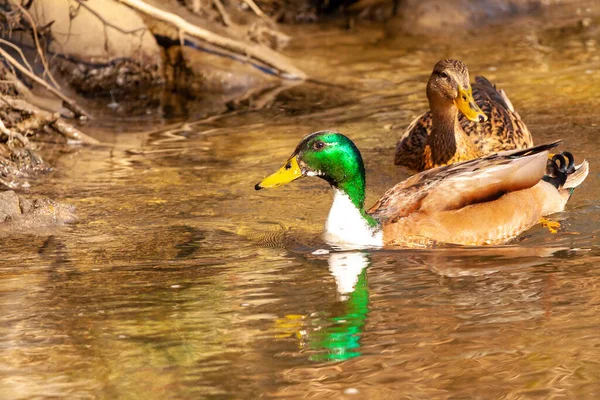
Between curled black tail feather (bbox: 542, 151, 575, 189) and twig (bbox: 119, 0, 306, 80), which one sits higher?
twig (bbox: 119, 0, 306, 80)

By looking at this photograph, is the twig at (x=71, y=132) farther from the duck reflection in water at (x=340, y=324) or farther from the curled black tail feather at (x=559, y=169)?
the duck reflection in water at (x=340, y=324)

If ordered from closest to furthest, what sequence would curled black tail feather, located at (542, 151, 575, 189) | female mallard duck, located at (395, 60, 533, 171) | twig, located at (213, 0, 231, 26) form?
1. curled black tail feather, located at (542, 151, 575, 189)
2. female mallard duck, located at (395, 60, 533, 171)
3. twig, located at (213, 0, 231, 26)

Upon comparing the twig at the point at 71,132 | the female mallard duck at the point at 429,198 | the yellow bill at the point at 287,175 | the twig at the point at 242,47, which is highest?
the twig at the point at 242,47

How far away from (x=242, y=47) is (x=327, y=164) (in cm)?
617

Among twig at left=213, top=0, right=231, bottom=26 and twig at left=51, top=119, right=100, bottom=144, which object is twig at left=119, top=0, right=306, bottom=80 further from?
twig at left=51, top=119, right=100, bottom=144

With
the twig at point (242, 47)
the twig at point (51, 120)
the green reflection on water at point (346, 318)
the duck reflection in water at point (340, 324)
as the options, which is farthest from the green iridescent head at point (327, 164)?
the twig at point (242, 47)

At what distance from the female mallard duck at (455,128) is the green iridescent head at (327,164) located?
1811 millimetres

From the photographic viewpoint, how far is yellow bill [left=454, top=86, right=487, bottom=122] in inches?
359

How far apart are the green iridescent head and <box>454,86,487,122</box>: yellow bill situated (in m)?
1.78

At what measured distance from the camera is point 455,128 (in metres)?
9.46

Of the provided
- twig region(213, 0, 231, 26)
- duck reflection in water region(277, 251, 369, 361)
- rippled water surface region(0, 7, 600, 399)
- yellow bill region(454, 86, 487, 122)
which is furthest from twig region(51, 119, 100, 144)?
duck reflection in water region(277, 251, 369, 361)

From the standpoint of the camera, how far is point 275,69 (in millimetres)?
14047

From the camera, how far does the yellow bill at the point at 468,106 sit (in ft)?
29.9

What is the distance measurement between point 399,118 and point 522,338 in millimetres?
6329
